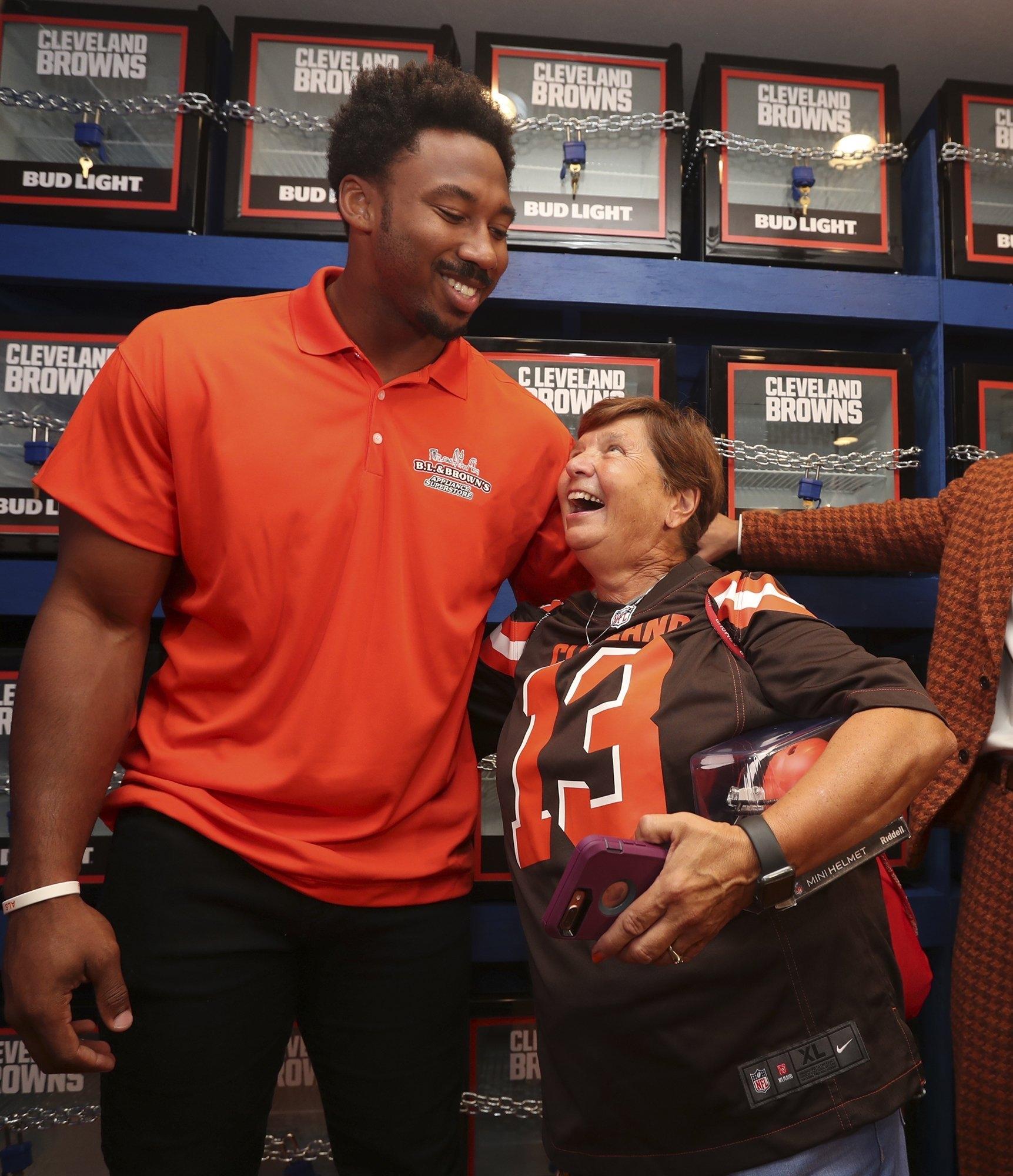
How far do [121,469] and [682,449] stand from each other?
0.77 meters

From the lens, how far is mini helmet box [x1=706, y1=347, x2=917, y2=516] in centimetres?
184

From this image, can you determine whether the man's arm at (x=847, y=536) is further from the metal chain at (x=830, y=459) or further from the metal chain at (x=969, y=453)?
the metal chain at (x=969, y=453)

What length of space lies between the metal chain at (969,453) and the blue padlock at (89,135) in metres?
1.89

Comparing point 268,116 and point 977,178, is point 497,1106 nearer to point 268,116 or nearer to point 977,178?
point 268,116

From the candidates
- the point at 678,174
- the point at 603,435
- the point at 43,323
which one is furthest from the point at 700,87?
the point at 43,323

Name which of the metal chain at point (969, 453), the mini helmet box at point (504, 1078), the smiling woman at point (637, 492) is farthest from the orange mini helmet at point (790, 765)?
the metal chain at point (969, 453)

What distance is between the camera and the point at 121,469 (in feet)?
3.52

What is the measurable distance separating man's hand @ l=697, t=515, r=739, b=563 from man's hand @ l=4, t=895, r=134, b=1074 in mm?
1131

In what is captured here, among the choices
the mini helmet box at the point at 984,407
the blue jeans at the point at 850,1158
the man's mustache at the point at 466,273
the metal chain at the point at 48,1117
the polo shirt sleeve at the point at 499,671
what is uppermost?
the mini helmet box at the point at 984,407

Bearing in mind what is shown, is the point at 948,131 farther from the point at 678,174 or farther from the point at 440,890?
the point at 440,890

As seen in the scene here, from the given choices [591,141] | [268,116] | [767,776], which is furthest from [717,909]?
[268,116]

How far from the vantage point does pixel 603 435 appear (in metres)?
1.31

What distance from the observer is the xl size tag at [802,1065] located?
92cm

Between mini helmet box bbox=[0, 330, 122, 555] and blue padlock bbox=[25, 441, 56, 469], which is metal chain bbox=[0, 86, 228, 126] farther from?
blue padlock bbox=[25, 441, 56, 469]
